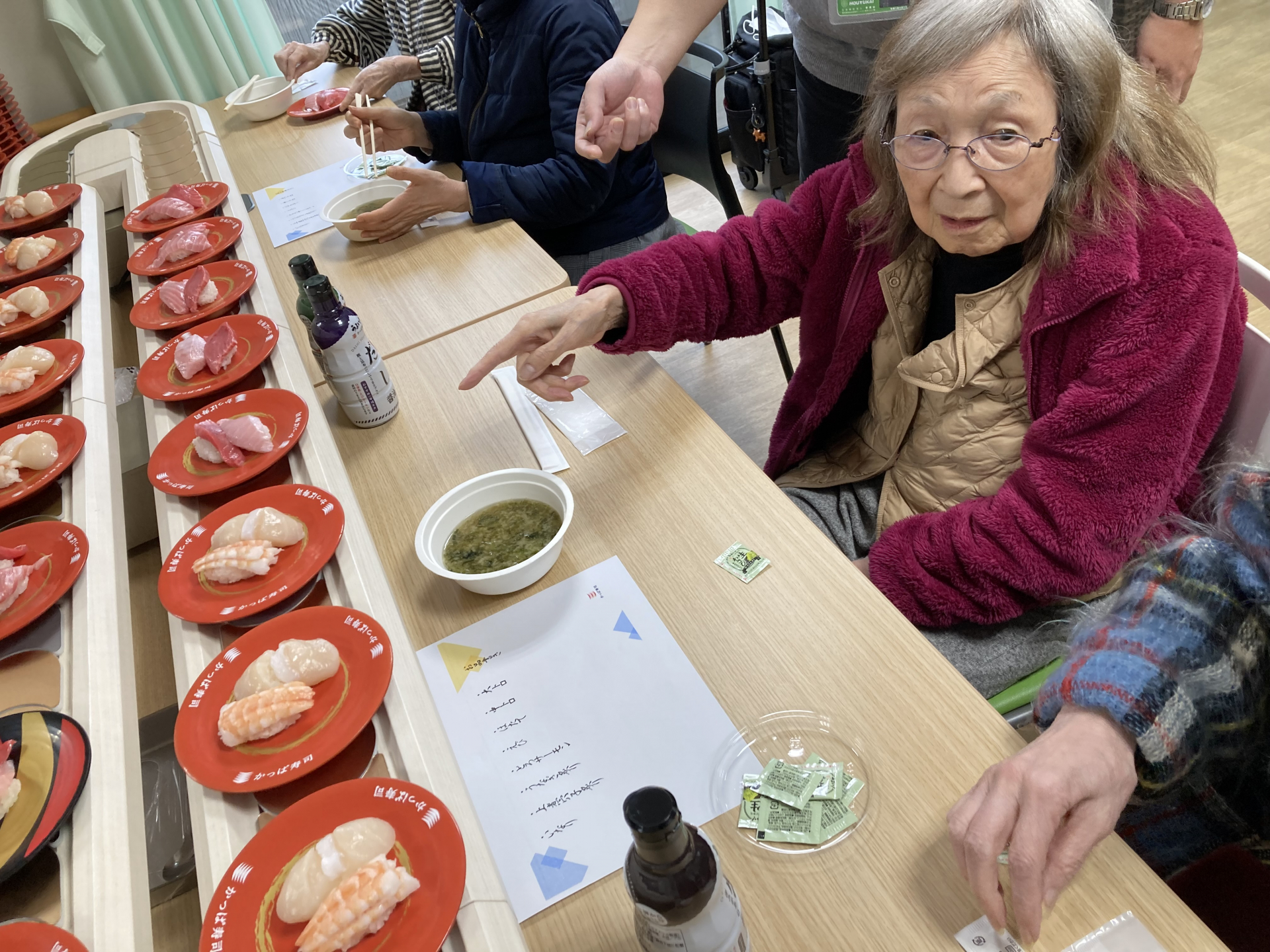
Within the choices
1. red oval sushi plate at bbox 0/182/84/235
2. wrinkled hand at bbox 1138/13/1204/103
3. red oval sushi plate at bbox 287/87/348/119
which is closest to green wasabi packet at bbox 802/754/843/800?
wrinkled hand at bbox 1138/13/1204/103

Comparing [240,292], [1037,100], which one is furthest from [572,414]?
[1037,100]

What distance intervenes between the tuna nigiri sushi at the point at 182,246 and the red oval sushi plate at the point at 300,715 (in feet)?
3.18

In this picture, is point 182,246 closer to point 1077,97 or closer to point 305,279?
point 305,279

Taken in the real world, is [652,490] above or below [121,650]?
below

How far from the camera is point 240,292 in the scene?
137 centimetres

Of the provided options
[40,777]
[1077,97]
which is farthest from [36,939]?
[1077,97]

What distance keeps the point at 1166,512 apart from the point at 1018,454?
0.62ft

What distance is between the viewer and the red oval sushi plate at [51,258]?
1.48 meters

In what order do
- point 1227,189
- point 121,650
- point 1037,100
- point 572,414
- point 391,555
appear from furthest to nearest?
point 1227,189 → point 572,414 → point 391,555 → point 1037,100 → point 121,650

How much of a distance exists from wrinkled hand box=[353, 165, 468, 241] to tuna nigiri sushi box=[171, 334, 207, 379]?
641 millimetres

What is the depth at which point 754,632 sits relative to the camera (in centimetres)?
92

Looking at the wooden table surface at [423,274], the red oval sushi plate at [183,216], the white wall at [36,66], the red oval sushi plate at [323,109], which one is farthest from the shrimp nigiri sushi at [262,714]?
the white wall at [36,66]

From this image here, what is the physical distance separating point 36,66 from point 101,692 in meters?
3.59

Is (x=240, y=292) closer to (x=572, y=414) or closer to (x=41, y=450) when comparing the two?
(x=41, y=450)
